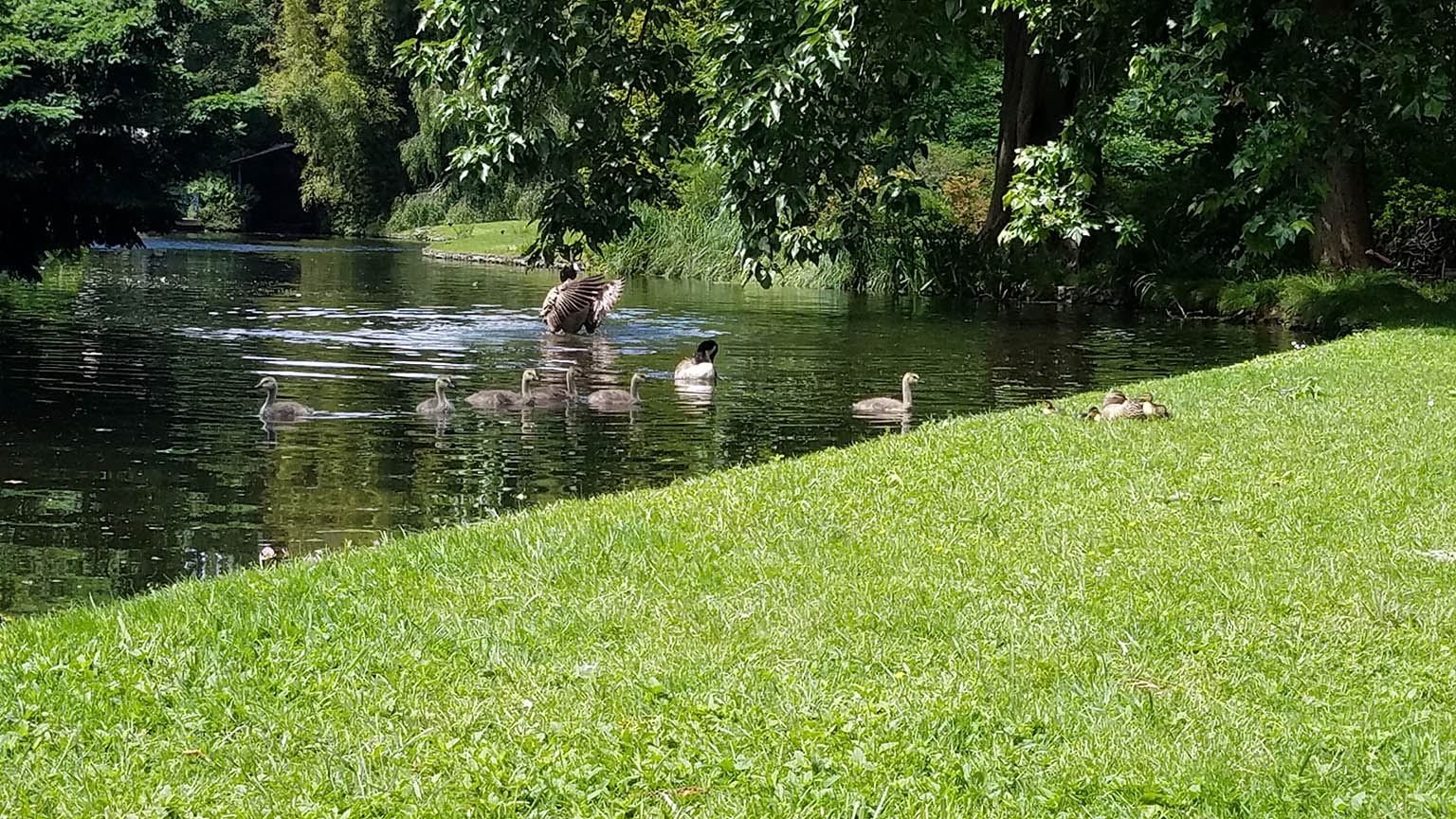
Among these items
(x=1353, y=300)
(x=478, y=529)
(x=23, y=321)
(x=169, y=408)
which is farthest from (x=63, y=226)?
(x=1353, y=300)

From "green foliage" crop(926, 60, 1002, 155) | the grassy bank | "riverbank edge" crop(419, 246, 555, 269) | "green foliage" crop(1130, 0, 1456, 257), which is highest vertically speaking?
"green foliage" crop(926, 60, 1002, 155)

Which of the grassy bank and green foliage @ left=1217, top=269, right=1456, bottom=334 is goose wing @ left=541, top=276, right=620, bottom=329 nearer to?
green foliage @ left=1217, top=269, right=1456, bottom=334

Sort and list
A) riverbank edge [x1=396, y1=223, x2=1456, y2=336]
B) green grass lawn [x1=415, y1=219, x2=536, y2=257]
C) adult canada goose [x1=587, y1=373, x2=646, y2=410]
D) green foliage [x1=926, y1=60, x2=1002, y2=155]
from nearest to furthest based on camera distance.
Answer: adult canada goose [x1=587, y1=373, x2=646, y2=410]
riverbank edge [x1=396, y1=223, x2=1456, y2=336]
green foliage [x1=926, y1=60, x2=1002, y2=155]
green grass lawn [x1=415, y1=219, x2=536, y2=257]

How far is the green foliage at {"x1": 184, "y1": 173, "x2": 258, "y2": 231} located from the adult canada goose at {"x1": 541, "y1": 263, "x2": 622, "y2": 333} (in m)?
58.5

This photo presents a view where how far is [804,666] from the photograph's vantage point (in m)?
6.27

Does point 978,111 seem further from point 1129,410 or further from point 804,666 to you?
point 804,666

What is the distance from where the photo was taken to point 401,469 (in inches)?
558

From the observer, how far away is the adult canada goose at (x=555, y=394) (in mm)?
18234

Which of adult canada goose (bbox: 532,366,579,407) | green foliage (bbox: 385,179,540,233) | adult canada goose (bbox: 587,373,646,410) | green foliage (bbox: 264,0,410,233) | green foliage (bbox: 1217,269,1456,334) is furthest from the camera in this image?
green foliage (bbox: 264,0,410,233)

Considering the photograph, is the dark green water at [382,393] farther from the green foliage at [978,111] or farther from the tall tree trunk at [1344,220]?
the green foliage at [978,111]

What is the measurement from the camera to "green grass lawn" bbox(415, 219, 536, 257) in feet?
191

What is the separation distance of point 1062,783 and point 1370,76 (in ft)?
52.6

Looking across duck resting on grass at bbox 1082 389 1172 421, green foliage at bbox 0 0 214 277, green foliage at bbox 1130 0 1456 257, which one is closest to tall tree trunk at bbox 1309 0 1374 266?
green foliage at bbox 1130 0 1456 257

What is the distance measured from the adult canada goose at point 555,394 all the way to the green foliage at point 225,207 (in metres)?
66.6
